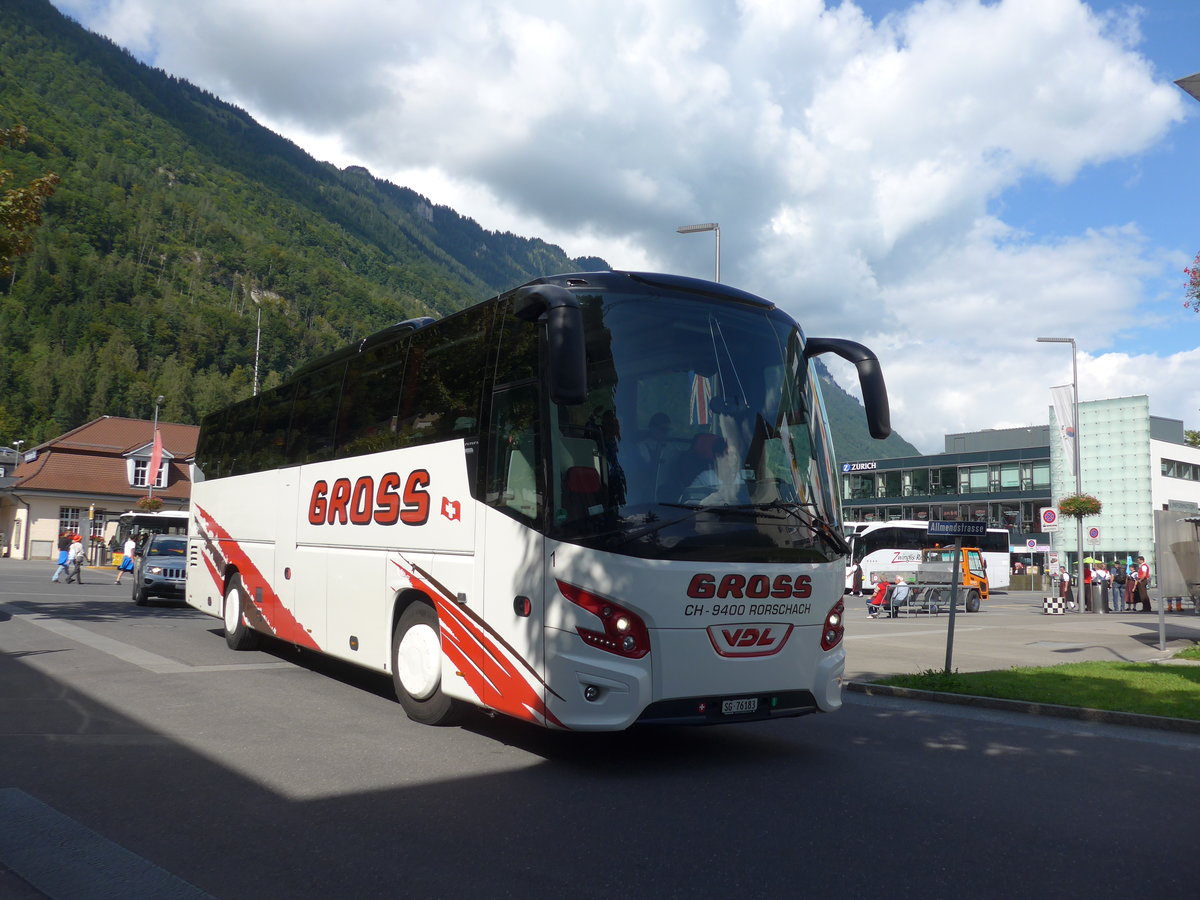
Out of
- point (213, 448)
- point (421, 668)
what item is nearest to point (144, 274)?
point (213, 448)

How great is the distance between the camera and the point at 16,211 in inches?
704

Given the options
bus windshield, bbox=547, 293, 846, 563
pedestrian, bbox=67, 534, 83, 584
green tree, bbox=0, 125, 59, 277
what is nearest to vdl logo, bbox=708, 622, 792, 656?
bus windshield, bbox=547, 293, 846, 563

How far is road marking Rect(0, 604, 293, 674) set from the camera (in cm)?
1126

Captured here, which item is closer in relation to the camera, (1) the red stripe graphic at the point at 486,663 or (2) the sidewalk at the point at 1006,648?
(1) the red stripe graphic at the point at 486,663

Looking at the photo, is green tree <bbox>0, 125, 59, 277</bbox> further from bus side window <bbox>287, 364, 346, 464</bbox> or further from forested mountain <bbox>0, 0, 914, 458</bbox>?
forested mountain <bbox>0, 0, 914, 458</bbox>

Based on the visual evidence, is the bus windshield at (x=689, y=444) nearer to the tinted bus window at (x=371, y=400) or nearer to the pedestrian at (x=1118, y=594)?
the tinted bus window at (x=371, y=400)

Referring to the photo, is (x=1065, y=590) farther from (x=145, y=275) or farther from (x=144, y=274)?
(x=145, y=275)

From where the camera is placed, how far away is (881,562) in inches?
1751

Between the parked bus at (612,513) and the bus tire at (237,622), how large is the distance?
4.44 metres

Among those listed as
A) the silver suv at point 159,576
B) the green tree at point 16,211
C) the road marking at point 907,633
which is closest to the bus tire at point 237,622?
the green tree at point 16,211

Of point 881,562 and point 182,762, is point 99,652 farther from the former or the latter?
point 881,562

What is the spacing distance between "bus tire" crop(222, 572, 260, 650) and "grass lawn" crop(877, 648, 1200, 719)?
7819 mm

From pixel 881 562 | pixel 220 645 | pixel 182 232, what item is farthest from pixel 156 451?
pixel 182 232

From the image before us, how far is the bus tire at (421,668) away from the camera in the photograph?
26.2ft
